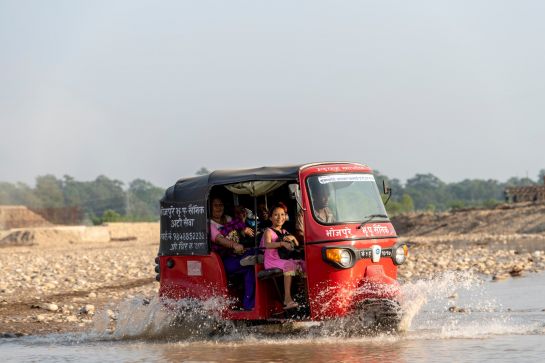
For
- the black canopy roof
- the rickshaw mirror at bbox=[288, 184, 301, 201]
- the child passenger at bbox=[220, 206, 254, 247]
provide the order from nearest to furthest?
the rickshaw mirror at bbox=[288, 184, 301, 201]
the black canopy roof
the child passenger at bbox=[220, 206, 254, 247]

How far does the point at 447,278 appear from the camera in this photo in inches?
509

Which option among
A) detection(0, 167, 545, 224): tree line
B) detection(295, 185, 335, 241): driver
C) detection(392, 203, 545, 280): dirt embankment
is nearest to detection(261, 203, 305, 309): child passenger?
detection(295, 185, 335, 241): driver

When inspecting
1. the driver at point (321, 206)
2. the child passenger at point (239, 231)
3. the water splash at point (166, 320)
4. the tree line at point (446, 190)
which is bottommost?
the water splash at point (166, 320)

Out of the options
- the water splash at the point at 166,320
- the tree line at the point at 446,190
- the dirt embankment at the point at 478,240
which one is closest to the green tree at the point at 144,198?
the tree line at the point at 446,190

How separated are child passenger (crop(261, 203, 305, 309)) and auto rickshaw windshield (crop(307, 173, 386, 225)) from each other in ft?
1.69

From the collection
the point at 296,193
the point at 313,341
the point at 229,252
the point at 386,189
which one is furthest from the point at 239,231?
the point at 386,189

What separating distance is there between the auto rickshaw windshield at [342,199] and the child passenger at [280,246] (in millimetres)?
514

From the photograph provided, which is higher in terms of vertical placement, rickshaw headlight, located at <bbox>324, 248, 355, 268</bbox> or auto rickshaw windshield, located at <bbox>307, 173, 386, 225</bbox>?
auto rickshaw windshield, located at <bbox>307, 173, 386, 225</bbox>

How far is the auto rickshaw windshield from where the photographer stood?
12148mm

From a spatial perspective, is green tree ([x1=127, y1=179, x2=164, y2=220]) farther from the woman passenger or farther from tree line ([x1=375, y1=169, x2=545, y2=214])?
the woman passenger

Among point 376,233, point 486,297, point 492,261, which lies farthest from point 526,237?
point 376,233

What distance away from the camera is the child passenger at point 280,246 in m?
12.2

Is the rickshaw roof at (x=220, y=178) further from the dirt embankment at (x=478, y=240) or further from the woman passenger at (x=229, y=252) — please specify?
the dirt embankment at (x=478, y=240)

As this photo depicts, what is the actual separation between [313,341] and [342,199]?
1.76 m
